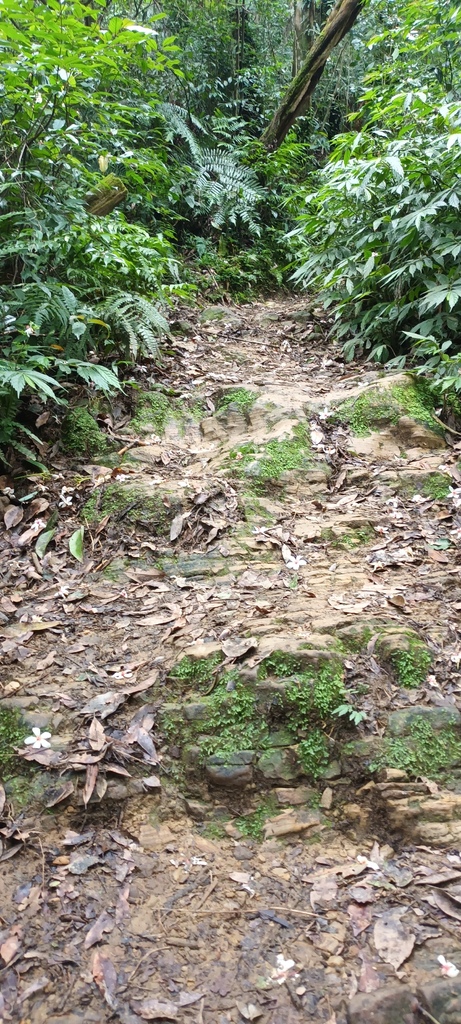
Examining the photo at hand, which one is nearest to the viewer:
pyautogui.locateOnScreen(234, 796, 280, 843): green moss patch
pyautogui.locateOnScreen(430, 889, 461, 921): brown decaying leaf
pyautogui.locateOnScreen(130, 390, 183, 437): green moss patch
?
pyautogui.locateOnScreen(430, 889, 461, 921): brown decaying leaf

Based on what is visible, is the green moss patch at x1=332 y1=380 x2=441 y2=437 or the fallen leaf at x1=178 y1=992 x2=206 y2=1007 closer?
the fallen leaf at x1=178 y1=992 x2=206 y2=1007

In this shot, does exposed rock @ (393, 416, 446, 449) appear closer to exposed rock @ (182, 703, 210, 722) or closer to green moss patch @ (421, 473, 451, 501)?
green moss patch @ (421, 473, 451, 501)

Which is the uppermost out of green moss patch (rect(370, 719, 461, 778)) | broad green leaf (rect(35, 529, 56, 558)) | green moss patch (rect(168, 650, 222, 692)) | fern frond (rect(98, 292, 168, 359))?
fern frond (rect(98, 292, 168, 359))

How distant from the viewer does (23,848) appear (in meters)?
2.23

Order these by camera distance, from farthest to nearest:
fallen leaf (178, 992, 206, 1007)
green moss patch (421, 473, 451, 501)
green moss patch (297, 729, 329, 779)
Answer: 1. green moss patch (421, 473, 451, 501)
2. green moss patch (297, 729, 329, 779)
3. fallen leaf (178, 992, 206, 1007)

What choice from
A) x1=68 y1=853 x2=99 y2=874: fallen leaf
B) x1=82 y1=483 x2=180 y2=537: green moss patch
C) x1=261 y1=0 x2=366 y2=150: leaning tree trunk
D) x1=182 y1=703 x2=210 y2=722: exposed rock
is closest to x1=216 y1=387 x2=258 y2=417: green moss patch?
x1=82 y1=483 x2=180 y2=537: green moss patch

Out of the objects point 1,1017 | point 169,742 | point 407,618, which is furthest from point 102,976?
point 407,618

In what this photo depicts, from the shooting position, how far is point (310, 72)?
27.4 ft

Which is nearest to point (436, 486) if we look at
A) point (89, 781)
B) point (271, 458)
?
point (271, 458)

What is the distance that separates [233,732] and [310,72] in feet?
30.3

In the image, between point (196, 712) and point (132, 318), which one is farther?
point (132, 318)

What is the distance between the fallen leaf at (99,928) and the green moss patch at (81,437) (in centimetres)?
279

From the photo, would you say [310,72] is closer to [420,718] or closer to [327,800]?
[420,718]

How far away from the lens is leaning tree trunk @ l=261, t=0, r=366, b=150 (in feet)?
25.7
